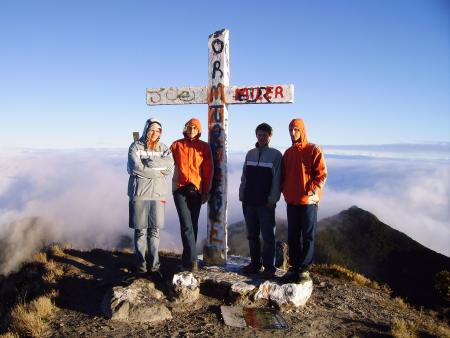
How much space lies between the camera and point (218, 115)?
23.1 feet

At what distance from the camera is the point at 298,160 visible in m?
5.84

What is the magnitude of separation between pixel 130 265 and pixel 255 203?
136 inches

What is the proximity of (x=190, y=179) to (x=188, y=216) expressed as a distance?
0.63 m

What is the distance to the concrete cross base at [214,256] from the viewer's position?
7.11 m

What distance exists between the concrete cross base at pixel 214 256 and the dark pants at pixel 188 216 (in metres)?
0.61

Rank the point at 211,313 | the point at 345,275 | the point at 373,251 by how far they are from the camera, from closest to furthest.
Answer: the point at 211,313 → the point at 345,275 → the point at 373,251

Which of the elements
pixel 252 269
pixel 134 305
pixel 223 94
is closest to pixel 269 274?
pixel 252 269

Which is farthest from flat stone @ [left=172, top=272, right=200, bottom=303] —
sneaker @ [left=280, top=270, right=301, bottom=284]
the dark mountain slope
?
the dark mountain slope

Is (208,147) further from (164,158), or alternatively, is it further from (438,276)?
(438,276)

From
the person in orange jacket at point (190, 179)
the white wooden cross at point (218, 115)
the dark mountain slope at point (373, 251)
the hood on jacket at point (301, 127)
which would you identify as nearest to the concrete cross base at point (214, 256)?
the white wooden cross at point (218, 115)

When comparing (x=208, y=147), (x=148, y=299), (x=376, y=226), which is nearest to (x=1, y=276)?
(x=148, y=299)

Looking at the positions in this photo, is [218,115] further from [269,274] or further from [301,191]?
[269,274]

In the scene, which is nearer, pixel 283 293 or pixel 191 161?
pixel 283 293

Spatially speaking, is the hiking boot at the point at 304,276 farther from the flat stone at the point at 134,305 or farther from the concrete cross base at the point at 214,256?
the flat stone at the point at 134,305
